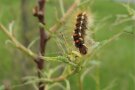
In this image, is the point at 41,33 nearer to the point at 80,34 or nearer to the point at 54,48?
the point at 80,34

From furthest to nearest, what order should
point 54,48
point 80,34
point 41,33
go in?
point 54,48
point 41,33
point 80,34

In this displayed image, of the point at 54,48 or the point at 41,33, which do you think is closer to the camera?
the point at 41,33

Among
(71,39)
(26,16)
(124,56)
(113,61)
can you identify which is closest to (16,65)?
(26,16)

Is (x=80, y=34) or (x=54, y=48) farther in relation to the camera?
(x=54, y=48)

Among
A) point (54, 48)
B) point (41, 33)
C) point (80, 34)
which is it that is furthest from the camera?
point (54, 48)

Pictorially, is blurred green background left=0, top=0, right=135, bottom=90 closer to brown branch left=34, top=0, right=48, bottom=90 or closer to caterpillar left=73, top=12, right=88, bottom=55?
brown branch left=34, top=0, right=48, bottom=90

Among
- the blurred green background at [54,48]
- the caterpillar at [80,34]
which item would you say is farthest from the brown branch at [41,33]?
the caterpillar at [80,34]

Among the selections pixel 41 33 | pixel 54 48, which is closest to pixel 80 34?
pixel 41 33

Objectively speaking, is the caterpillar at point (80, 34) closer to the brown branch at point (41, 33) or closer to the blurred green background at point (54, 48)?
the blurred green background at point (54, 48)
